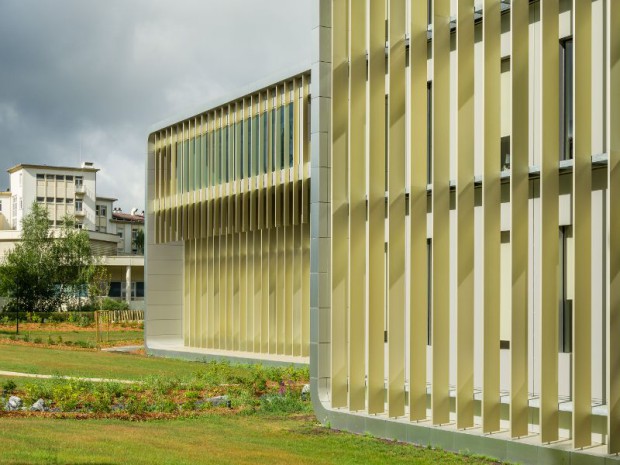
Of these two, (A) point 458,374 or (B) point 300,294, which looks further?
(B) point 300,294

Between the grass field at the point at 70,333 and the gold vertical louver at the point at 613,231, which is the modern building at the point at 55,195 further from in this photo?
the gold vertical louver at the point at 613,231

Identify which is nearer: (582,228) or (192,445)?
(582,228)

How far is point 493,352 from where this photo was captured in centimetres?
1355

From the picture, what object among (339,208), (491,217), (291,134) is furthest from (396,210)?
(291,134)

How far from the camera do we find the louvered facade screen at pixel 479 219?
12305 mm

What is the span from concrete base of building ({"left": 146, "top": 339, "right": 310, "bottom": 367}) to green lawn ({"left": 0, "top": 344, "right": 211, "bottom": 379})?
2.56 ft

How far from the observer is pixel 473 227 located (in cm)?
1417

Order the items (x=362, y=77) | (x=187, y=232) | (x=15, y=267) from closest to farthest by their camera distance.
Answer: (x=362, y=77) < (x=187, y=232) < (x=15, y=267)

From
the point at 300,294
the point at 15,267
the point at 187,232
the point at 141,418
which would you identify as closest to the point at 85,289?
the point at 15,267

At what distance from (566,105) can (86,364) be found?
19.5 m

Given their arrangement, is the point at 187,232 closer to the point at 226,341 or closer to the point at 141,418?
the point at 226,341

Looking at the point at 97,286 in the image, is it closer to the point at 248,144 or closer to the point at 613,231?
the point at 248,144

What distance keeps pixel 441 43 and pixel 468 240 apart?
3058 millimetres

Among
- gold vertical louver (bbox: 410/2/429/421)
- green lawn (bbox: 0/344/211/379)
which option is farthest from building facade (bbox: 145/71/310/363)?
gold vertical louver (bbox: 410/2/429/421)
